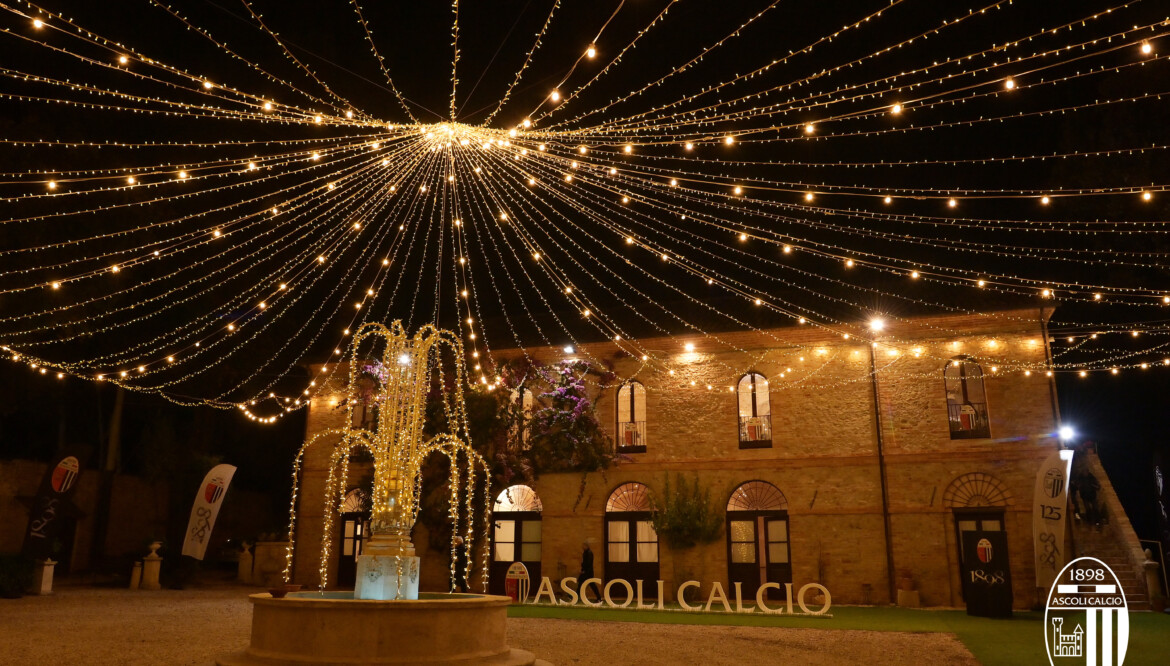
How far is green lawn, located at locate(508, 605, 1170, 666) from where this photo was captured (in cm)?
982

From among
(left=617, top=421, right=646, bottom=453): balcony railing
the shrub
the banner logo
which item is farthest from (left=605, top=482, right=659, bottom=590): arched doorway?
the banner logo

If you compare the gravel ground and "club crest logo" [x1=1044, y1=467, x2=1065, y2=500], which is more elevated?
"club crest logo" [x1=1044, y1=467, x2=1065, y2=500]

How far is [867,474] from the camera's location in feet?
57.5

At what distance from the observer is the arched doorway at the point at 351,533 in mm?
21172

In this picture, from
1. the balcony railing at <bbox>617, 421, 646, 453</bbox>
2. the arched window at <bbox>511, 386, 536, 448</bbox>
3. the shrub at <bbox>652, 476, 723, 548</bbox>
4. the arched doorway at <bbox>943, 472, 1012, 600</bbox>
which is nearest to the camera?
the arched doorway at <bbox>943, 472, 1012, 600</bbox>

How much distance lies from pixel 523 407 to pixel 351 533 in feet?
19.5

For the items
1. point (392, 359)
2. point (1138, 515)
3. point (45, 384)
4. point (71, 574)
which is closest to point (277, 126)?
point (392, 359)

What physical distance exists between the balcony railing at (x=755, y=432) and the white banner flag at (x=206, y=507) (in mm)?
12074

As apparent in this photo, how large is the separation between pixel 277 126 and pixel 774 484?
12748 millimetres

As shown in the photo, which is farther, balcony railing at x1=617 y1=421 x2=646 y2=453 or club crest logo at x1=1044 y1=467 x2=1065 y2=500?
balcony railing at x1=617 y1=421 x2=646 y2=453

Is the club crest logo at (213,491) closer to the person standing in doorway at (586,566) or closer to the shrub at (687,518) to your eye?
the person standing in doorway at (586,566)

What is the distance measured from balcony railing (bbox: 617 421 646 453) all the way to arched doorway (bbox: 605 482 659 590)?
87cm

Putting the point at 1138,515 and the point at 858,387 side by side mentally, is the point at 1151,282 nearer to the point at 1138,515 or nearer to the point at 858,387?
the point at 858,387

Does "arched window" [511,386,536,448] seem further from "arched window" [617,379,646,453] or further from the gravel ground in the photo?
the gravel ground
